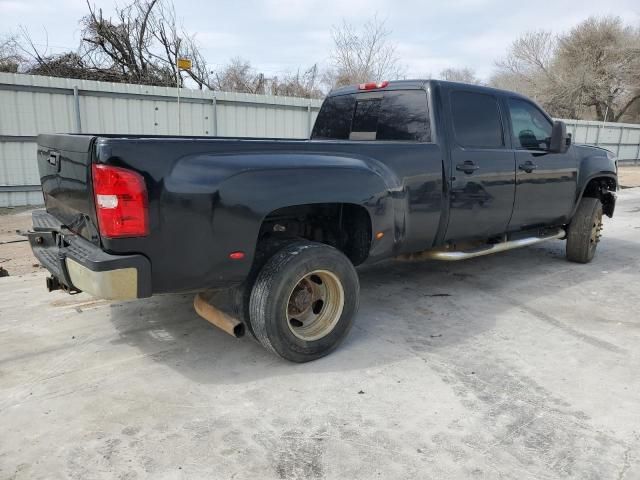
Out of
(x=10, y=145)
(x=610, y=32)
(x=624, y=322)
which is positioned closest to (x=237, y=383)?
(x=624, y=322)

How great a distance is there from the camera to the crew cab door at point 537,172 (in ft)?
16.5

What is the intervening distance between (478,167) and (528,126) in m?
1.24

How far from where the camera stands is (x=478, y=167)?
448 centimetres

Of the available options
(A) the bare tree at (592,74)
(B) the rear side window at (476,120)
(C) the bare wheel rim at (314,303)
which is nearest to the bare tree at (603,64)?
(A) the bare tree at (592,74)

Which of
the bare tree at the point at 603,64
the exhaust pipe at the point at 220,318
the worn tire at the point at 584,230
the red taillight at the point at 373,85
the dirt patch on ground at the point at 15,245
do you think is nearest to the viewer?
the exhaust pipe at the point at 220,318

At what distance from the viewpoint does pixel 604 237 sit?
26.6 ft

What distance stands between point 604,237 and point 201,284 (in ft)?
24.1

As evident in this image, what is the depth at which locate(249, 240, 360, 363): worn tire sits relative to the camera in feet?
10.5

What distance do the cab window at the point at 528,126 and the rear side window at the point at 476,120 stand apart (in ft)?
0.91

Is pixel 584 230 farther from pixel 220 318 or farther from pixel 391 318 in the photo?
pixel 220 318

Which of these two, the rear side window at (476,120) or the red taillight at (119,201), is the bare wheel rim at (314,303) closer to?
the red taillight at (119,201)

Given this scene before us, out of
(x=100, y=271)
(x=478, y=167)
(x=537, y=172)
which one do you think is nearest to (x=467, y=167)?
(x=478, y=167)

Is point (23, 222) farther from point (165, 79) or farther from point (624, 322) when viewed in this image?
point (165, 79)

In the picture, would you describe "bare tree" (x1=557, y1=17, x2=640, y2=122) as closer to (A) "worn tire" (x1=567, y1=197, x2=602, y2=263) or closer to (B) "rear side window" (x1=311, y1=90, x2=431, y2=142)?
(A) "worn tire" (x1=567, y1=197, x2=602, y2=263)
